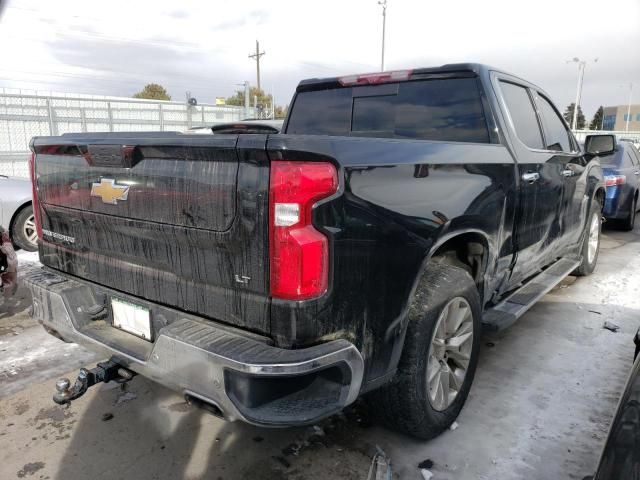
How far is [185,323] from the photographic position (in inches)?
87.6

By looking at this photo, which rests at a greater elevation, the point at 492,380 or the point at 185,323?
the point at 185,323

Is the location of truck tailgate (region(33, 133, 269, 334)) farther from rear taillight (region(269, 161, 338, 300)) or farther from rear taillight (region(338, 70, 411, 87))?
rear taillight (region(338, 70, 411, 87))

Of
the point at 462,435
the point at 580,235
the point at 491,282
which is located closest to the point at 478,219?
the point at 491,282

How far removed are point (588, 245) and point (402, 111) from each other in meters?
3.49

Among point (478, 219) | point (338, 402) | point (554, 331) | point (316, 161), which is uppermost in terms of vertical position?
point (316, 161)

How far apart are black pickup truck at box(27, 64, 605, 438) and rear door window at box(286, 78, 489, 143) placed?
2 cm

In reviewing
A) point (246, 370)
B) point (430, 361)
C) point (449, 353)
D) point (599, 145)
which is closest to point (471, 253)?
point (449, 353)

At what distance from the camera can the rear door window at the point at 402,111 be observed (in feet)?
11.4

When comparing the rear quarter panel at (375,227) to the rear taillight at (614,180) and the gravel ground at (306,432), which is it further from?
the rear taillight at (614,180)

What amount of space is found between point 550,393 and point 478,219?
1.40 m

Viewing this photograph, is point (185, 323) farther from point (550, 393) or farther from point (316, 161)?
point (550, 393)

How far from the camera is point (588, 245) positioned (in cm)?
593

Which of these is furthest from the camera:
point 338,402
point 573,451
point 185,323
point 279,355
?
point 573,451

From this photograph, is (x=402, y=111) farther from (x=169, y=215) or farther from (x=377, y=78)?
(x=169, y=215)
